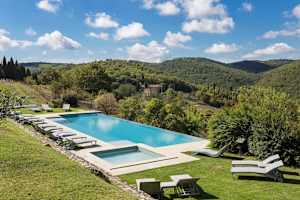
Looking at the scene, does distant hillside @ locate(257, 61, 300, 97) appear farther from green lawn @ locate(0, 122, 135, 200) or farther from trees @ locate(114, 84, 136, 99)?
green lawn @ locate(0, 122, 135, 200)

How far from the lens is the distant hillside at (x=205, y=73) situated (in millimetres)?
95525

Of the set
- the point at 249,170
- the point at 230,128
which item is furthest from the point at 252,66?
the point at 249,170

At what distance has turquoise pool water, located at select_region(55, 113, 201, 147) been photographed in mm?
17328

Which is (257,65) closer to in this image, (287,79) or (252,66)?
(252,66)

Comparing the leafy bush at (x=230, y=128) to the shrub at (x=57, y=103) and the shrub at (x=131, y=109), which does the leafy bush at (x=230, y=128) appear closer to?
the shrub at (x=131, y=109)

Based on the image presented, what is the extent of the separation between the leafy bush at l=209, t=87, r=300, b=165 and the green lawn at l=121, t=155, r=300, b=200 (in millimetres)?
946

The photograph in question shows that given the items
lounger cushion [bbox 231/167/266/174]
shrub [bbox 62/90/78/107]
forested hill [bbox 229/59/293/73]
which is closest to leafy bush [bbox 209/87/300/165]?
lounger cushion [bbox 231/167/266/174]

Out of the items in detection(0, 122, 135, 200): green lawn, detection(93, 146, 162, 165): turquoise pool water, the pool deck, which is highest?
detection(0, 122, 135, 200): green lawn

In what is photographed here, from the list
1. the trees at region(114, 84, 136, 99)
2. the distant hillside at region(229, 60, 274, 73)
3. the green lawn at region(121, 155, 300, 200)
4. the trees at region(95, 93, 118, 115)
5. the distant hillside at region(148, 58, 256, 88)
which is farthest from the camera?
the distant hillside at region(229, 60, 274, 73)

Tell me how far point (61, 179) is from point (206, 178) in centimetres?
447

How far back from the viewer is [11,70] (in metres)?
58.8

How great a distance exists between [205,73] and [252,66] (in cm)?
2161

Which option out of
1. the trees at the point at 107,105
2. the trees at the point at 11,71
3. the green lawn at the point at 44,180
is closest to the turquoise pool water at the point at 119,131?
the trees at the point at 107,105

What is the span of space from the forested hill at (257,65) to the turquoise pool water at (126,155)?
102 m
